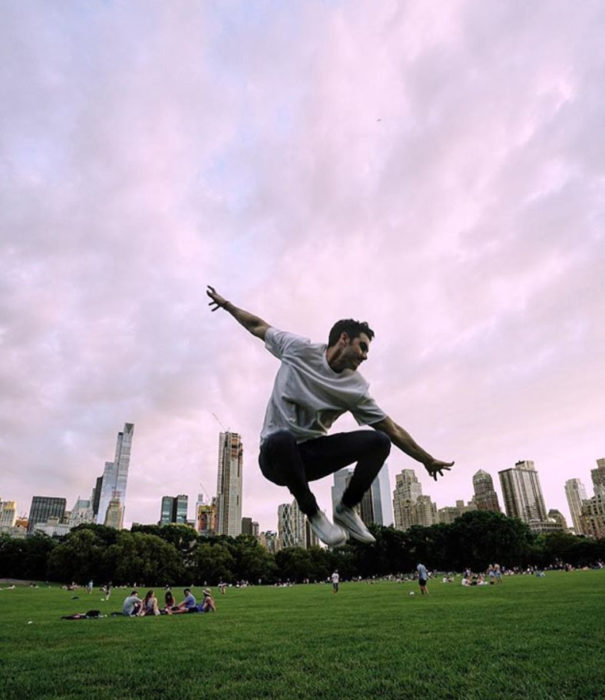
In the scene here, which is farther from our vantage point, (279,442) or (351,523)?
(351,523)

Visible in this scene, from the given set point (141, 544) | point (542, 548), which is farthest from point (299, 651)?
point (542, 548)

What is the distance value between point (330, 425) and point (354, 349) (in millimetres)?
952

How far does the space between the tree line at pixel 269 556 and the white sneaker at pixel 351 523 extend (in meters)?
69.1

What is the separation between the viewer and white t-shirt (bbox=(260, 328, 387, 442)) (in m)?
5.16

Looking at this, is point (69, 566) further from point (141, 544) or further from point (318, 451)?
point (318, 451)

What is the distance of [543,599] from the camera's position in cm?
2227

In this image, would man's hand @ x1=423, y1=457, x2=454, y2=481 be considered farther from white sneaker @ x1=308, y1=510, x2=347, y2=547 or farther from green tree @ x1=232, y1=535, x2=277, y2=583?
green tree @ x1=232, y1=535, x2=277, y2=583

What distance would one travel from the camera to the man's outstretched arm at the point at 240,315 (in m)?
6.19

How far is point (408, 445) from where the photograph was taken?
5441 mm

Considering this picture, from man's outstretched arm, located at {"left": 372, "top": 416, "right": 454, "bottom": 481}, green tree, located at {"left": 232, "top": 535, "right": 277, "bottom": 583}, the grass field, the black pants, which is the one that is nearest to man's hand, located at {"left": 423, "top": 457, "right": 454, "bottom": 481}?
man's outstretched arm, located at {"left": 372, "top": 416, "right": 454, "bottom": 481}

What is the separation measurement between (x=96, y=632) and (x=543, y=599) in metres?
19.2

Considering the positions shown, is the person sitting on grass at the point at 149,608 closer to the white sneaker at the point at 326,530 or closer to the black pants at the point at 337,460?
the black pants at the point at 337,460

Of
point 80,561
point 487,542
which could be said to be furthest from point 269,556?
point 487,542

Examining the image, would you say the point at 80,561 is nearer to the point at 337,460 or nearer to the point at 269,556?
the point at 269,556
